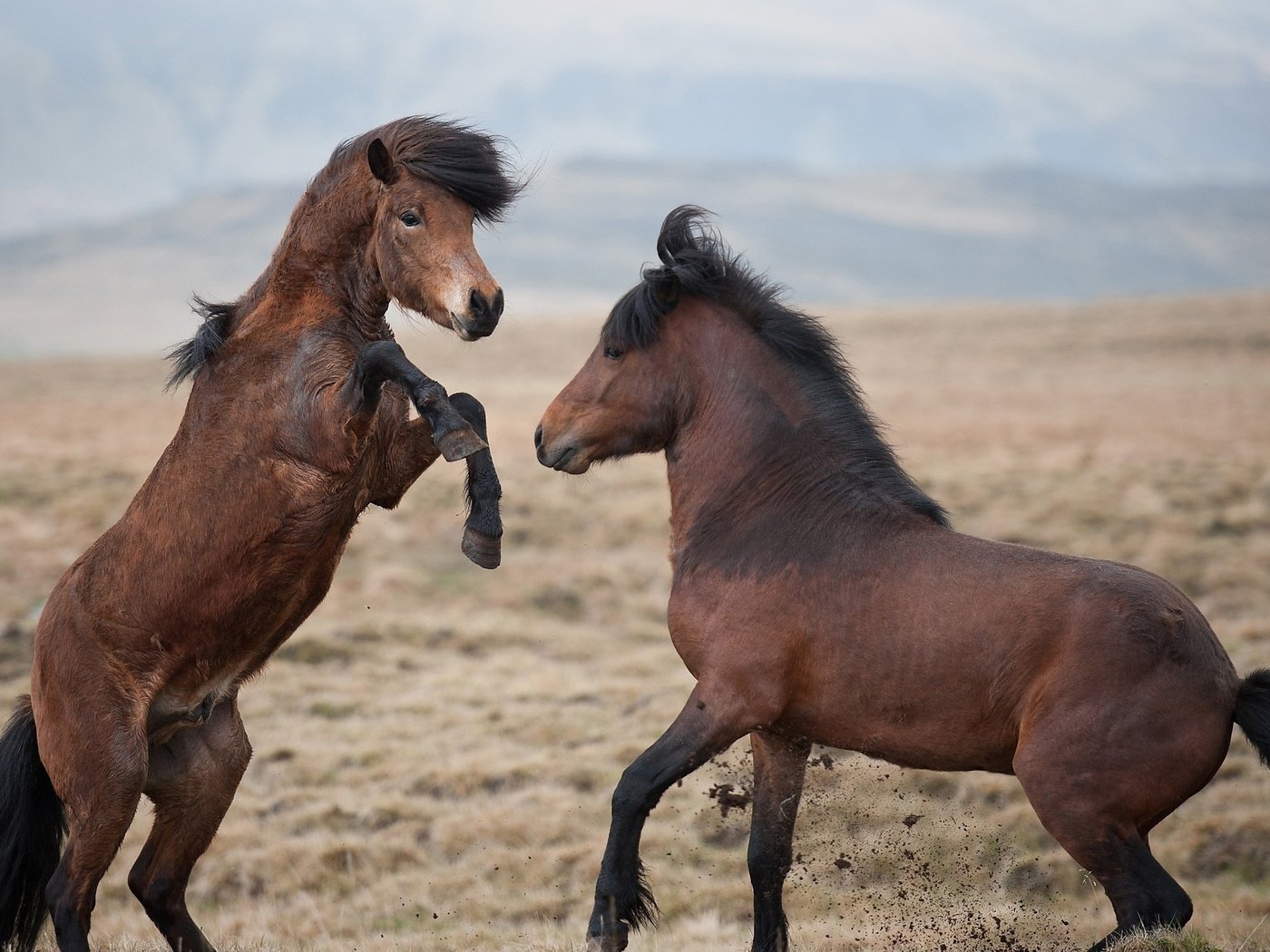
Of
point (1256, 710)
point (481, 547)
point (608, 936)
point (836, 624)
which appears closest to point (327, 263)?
point (481, 547)

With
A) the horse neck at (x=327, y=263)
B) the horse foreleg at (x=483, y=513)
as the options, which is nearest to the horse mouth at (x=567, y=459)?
the horse foreleg at (x=483, y=513)

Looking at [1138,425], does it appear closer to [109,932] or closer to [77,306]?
[109,932]

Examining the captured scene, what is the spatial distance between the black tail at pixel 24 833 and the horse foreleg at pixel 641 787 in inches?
104

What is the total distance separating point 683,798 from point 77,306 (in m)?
165

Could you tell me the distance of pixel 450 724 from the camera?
1148 cm

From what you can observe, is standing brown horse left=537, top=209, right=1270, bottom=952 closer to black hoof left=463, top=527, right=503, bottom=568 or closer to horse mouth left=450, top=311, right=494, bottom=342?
black hoof left=463, top=527, right=503, bottom=568

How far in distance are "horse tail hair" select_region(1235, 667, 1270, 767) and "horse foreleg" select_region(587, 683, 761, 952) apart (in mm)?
1772

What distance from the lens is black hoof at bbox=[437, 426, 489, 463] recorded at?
213 inches

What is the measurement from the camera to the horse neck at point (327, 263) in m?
5.79

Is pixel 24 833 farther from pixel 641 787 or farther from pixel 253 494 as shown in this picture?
pixel 641 787

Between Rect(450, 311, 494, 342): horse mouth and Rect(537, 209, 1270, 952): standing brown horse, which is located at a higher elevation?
Rect(450, 311, 494, 342): horse mouth

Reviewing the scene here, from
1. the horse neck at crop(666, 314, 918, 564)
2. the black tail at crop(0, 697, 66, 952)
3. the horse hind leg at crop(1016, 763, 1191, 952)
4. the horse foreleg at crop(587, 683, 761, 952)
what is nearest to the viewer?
the horse hind leg at crop(1016, 763, 1191, 952)

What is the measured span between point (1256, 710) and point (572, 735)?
6801 millimetres

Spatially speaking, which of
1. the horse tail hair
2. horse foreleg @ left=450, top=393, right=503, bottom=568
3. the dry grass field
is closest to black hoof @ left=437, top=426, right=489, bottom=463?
horse foreleg @ left=450, top=393, right=503, bottom=568
